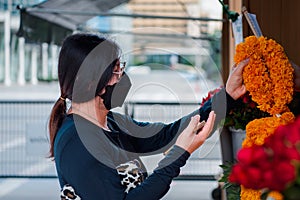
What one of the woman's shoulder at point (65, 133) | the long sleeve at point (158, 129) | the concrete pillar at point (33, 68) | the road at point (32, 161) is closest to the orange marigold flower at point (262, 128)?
the long sleeve at point (158, 129)

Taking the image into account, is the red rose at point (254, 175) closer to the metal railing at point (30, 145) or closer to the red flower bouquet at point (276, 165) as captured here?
the red flower bouquet at point (276, 165)

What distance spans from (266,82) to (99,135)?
49 centimetres

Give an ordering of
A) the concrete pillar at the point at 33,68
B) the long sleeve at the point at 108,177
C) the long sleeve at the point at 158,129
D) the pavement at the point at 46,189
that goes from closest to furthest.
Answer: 1. the long sleeve at the point at 108,177
2. the long sleeve at the point at 158,129
3. the pavement at the point at 46,189
4. the concrete pillar at the point at 33,68

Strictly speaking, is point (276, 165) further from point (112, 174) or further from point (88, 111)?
point (88, 111)

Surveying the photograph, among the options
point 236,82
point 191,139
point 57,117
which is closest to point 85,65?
point 57,117

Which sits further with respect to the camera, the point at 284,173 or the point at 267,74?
the point at 267,74

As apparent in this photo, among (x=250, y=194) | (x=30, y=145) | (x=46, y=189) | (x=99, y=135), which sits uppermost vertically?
(x=99, y=135)

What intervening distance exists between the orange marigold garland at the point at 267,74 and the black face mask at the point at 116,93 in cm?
34

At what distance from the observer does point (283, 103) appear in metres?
1.64

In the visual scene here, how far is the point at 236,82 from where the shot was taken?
1.77 meters

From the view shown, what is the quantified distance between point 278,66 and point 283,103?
11 centimetres

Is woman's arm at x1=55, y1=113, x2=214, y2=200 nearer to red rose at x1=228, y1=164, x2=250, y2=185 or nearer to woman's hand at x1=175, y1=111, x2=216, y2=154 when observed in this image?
woman's hand at x1=175, y1=111, x2=216, y2=154

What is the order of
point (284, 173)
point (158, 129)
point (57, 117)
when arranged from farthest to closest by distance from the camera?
point (158, 129), point (57, 117), point (284, 173)

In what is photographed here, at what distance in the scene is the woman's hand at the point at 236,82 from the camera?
168cm
